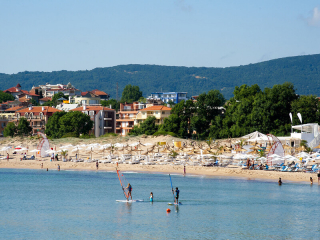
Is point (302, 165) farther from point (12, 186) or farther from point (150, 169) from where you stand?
point (12, 186)

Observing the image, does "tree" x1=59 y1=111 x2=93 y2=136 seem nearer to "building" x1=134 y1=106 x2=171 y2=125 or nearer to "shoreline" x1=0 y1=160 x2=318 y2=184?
"building" x1=134 y1=106 x2=171 y2=125

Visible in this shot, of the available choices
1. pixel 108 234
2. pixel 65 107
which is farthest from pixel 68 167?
pixel 65 107

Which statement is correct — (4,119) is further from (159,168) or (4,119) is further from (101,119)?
(159,168)

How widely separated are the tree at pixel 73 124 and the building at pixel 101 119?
14.9 metres

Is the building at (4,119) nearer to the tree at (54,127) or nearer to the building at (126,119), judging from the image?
the tree at (54,127)

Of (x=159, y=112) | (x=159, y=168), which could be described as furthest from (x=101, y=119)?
(x=159, y=168)

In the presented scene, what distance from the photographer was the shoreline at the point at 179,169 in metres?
56.0

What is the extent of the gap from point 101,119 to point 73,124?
821 inches

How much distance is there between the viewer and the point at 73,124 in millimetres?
107750

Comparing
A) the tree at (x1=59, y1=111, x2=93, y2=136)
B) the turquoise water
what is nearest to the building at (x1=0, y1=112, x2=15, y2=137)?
the tree at (x1=59, y1=111, x2=93, y2=136)

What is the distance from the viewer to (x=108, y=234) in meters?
32.6

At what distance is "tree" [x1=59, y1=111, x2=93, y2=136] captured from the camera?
107m

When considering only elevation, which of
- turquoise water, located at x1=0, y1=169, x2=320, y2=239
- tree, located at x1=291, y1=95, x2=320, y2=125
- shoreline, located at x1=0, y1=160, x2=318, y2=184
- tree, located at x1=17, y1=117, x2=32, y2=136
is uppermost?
tree, located at x1=291, y1=95, x2=320, y2=125

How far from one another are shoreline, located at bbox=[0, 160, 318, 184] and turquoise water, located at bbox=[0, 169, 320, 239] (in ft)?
7.13
